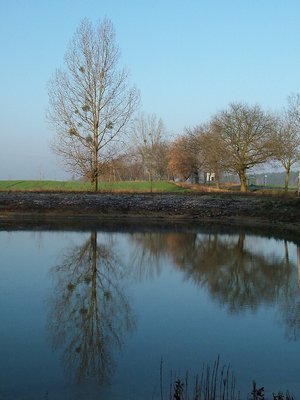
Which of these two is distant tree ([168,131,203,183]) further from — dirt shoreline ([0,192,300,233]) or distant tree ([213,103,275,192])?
dirt shoreline ([0,192,300,233])

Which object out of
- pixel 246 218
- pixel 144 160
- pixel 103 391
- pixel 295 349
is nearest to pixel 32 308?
pixel 103 391

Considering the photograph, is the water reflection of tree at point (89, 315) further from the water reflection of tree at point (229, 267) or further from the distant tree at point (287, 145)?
the distant tree at point (287, 145)

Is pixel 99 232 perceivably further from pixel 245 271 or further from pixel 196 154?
pixel 196 154

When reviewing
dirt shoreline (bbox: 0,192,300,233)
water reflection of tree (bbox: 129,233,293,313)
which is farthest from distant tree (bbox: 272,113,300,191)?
water reflection of tree (bbox: 129,233,293,313)

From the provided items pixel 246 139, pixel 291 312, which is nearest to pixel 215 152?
pixel 246 139

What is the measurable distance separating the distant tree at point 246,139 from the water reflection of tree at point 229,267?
28.1 m

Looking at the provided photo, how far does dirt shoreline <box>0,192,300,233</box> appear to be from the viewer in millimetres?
26578

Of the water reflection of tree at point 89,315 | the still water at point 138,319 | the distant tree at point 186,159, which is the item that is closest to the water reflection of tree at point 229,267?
the still water at point 138,319

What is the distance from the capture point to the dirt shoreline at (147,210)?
26578mm

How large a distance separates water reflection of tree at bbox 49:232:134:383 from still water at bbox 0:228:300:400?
0.06 feet

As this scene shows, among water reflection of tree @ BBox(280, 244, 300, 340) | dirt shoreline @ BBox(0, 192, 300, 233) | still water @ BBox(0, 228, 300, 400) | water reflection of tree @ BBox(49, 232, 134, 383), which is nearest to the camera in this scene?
still water @ BBox(0, 228, 300, 400)

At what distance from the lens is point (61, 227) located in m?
22.5

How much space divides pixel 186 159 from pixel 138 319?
60.0m

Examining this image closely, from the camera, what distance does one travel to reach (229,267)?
13.7 metres
